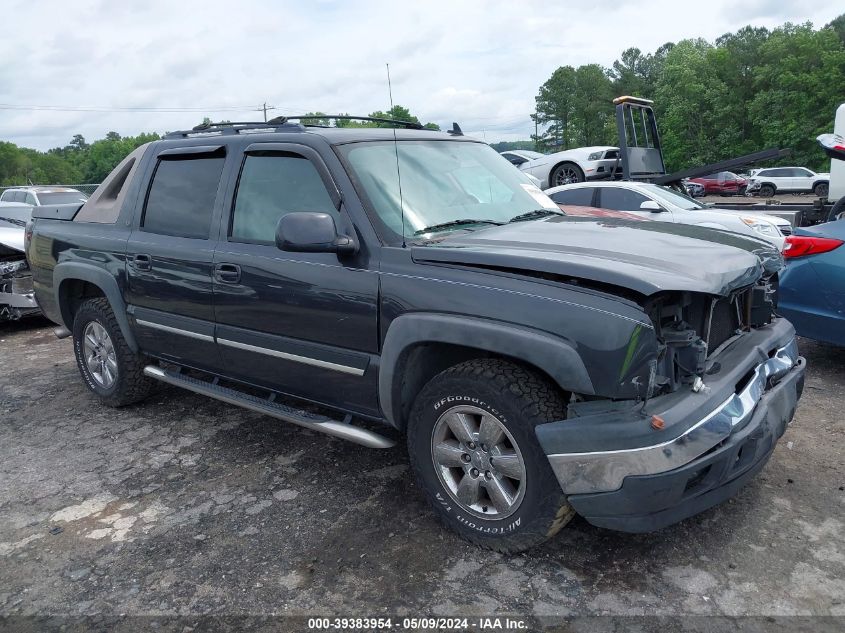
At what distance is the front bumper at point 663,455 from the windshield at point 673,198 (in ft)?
25.4

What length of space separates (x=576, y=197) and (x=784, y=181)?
92.1ft

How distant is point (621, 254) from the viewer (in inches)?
116

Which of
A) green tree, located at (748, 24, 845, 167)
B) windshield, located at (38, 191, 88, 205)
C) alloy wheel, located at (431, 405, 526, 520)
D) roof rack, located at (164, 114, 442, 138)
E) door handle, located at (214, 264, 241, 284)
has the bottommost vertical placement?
alloy wheel, located at (431, 405, 526, 520)

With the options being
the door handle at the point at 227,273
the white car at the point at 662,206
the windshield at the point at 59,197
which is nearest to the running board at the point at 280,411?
the door handle at the point at 227,273

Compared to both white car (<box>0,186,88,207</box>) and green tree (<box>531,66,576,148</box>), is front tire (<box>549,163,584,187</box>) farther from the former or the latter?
green tree (<box>531,66,576,148</box>)

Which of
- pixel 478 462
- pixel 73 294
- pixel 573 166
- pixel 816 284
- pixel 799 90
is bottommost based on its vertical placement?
pixel 478 462

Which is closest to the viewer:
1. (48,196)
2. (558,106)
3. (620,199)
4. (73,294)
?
A: (73,294)

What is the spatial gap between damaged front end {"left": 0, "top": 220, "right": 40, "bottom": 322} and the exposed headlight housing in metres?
8.79

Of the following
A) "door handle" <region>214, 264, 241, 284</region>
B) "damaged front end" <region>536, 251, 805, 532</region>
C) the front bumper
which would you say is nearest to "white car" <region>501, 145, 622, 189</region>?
"door handle" <region>214, 264, 241, 284</region>

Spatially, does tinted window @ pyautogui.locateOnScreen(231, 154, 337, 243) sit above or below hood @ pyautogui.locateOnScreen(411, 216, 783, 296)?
above

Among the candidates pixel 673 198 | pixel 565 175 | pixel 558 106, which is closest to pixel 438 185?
pixel 673 198

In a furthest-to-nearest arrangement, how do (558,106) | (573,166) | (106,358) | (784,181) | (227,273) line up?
(558,106), (784,181), (573,166), (106,358), (227,273)

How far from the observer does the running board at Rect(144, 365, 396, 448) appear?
3.38 metres

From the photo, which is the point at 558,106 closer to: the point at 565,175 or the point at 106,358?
the point at 565,175
